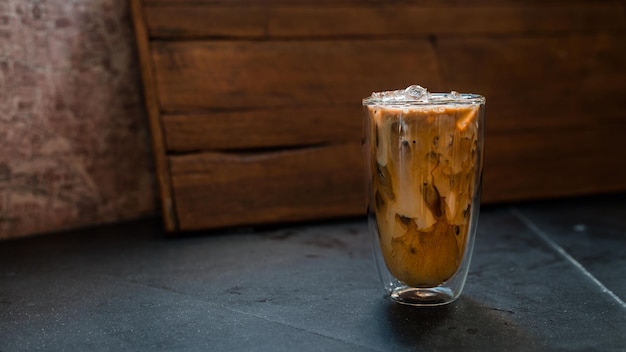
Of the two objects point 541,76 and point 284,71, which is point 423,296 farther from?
point 541,76

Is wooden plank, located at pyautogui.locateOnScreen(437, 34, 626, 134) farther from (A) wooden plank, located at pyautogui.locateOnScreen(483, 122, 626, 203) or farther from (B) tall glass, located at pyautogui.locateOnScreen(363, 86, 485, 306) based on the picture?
(B) tall glass, located at pyautogui.locateOnScreen(363, 86, 485, 306)

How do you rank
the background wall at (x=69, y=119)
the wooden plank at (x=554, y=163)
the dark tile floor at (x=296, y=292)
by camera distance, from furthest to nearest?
the wooden plank at (x=554, y=163) < the background wall at (x=69, y=119) < the dark tile floor at (x=296, y=292)

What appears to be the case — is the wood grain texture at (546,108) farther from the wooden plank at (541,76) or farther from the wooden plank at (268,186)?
the wooden plank at (268,186)

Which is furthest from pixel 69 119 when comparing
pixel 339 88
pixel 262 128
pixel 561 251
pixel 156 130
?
pixel 561 251

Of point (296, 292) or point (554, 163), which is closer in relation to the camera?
point (296, 292)

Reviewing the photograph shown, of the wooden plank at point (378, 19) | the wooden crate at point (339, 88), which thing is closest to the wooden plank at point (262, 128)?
the wooden crate at point (339, 88)

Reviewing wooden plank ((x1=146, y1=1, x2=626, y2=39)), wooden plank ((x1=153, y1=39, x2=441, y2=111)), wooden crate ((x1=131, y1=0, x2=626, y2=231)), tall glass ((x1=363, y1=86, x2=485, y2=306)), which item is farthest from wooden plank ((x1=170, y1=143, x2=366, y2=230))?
tall glass ((x1=363, y1=86, x2=485, y2=306))
